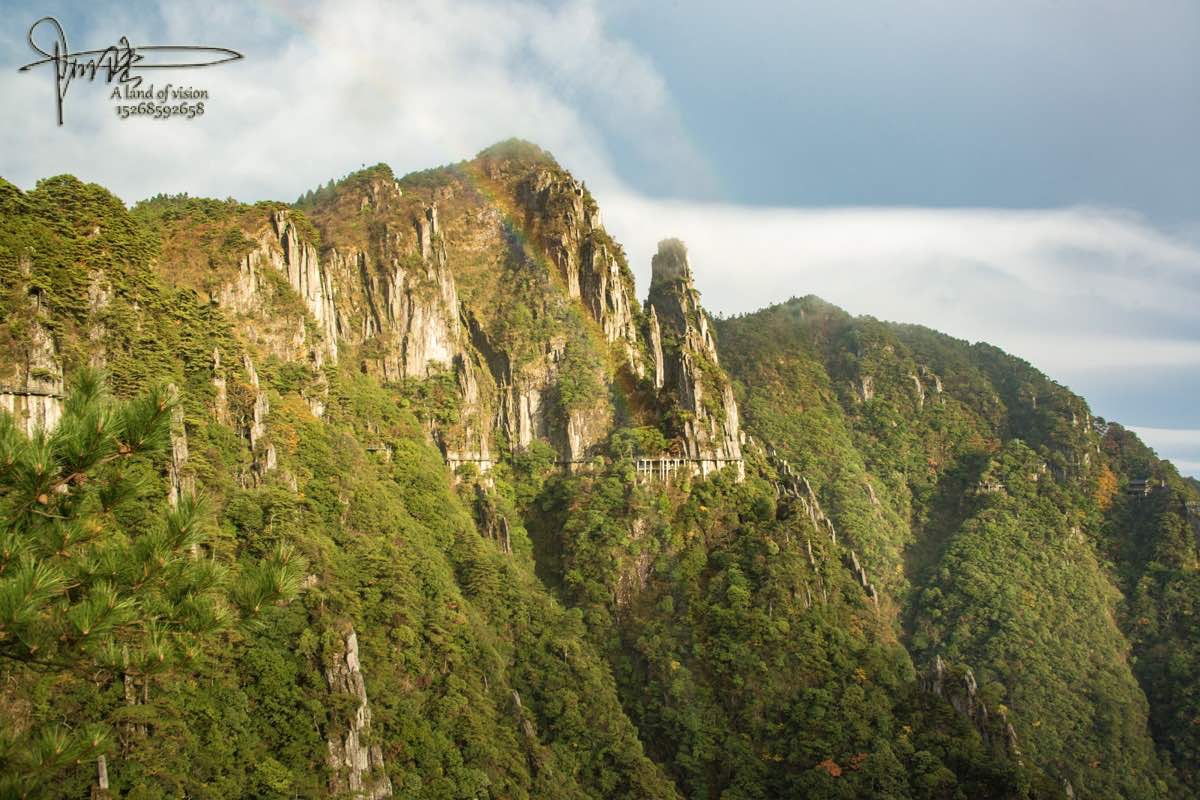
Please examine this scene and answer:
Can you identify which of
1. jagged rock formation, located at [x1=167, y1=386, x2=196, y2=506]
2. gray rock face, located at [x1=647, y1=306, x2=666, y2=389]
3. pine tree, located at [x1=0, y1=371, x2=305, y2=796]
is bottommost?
pine tree, located at [x1=0, y1=371, x2=305, y2=796]

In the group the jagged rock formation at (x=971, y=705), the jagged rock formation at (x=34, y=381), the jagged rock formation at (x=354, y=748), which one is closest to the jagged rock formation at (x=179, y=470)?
the jagged rock formation at (x=34, y=381)

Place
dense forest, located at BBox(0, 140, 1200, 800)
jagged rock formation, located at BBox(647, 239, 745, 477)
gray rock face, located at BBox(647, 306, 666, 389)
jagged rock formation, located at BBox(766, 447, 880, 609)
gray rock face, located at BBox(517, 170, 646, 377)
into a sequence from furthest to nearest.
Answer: gray rock face, located at BBox(647, 306, 666, 389), gray rock face, located at BBox(517, 170, 646, 377), jagged rock formation, located at BBox(647, 239, 745, 477), jagged rock formation, located at BBox(766, 447, 880, 609), dense forest, located at BBox(0, 140, 1200, 800)

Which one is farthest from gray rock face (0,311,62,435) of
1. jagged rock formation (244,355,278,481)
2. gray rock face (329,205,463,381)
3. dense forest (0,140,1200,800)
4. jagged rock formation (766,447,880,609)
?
jagged rock formation (766,447,880,609)

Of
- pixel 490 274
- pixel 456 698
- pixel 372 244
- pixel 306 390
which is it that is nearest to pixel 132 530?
pixel 456 698

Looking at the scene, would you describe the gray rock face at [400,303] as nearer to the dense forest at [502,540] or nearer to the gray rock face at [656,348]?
the dense forest at [502,540]

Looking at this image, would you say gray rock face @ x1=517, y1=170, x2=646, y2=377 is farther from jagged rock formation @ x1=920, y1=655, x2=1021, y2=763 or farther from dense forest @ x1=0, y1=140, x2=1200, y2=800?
jagged rock formation @ x1=920, y1=655, x2=1021, y2=763

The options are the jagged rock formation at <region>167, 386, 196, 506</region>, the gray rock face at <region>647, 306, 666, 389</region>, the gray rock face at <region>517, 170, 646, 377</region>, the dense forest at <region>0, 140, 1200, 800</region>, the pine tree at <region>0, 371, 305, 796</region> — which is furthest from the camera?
the gray rock face at <region>647, 306, 666, 389</region>
